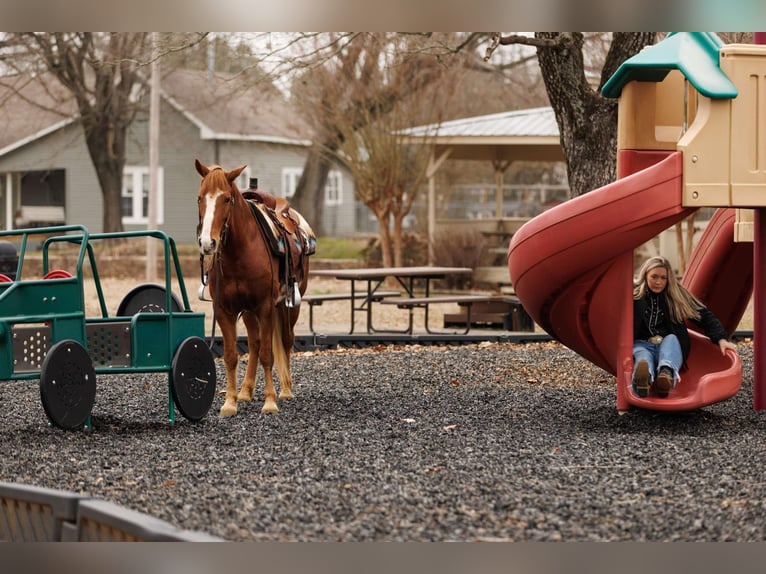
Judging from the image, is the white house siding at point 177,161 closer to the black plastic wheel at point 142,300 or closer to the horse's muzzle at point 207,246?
the black plastic wheel at point 142,300

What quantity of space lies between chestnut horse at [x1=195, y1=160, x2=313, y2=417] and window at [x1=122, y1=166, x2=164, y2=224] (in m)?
30.3

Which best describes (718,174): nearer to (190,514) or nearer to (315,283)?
(190,514)

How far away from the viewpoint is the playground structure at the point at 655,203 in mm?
7512

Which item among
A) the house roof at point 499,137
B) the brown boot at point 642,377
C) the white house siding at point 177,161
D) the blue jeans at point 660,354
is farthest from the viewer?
the white house siding at point 177,161

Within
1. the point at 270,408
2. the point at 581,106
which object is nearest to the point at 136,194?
the point at 581,106

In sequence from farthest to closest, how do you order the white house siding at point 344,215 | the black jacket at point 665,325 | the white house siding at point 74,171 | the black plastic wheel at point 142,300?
1. the white house siding at point 344,215
2. the white house siding at point 74,171
3. the black plastic wheel at point 142,300
4. the black jacket at point 665,325

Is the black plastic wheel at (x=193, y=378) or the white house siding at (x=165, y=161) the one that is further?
the white house siding at (x=165, y=161)

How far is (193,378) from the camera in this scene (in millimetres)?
8320

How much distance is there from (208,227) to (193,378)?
1.17m

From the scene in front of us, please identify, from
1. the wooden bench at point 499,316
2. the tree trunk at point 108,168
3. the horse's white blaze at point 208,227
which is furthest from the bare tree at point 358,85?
the horse's white blaze at point 208,227

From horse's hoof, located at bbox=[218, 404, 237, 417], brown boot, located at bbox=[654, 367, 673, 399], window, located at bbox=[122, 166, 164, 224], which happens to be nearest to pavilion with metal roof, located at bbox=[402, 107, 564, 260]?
window, located at bbox=[122, 166, 164, 224]

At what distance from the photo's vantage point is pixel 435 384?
1034 cm
